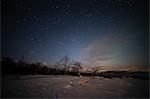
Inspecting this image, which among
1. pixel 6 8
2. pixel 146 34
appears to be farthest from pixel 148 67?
pixel 6 8

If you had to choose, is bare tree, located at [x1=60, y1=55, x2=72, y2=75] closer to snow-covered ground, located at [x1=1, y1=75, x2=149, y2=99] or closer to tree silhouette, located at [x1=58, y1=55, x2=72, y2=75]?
tree silhouette, located at [x1=58, y1=55, x2=72, y2=75]

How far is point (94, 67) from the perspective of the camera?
2582 millimetres

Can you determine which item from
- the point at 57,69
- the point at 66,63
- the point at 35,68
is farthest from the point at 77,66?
the point at 35,68

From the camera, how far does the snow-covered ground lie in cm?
244

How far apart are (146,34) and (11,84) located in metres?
1.90

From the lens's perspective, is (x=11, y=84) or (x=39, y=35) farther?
(x=39, y=35)

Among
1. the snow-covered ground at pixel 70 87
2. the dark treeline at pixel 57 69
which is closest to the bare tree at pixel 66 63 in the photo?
the dark treeline at pixel 57 69

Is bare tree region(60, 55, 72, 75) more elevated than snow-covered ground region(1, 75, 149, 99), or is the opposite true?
bare tree region(60, 55, 72, 75)

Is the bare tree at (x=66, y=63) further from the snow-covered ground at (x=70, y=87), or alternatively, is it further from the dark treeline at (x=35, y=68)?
the snow-covered ground at (x=70, y=87)

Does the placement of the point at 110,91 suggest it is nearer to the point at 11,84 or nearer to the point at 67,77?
the point at 67,77

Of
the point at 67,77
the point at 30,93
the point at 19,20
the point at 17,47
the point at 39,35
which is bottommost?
the point at 30,93

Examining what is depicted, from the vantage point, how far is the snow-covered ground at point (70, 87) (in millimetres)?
2438

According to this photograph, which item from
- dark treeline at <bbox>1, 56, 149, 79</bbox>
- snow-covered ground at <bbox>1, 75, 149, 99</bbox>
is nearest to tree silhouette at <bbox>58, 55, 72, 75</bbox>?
dark treeline at <bbox>1, 56, 149, 79</bbox>

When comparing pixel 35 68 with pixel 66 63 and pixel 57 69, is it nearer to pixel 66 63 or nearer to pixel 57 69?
pixel 57 69
